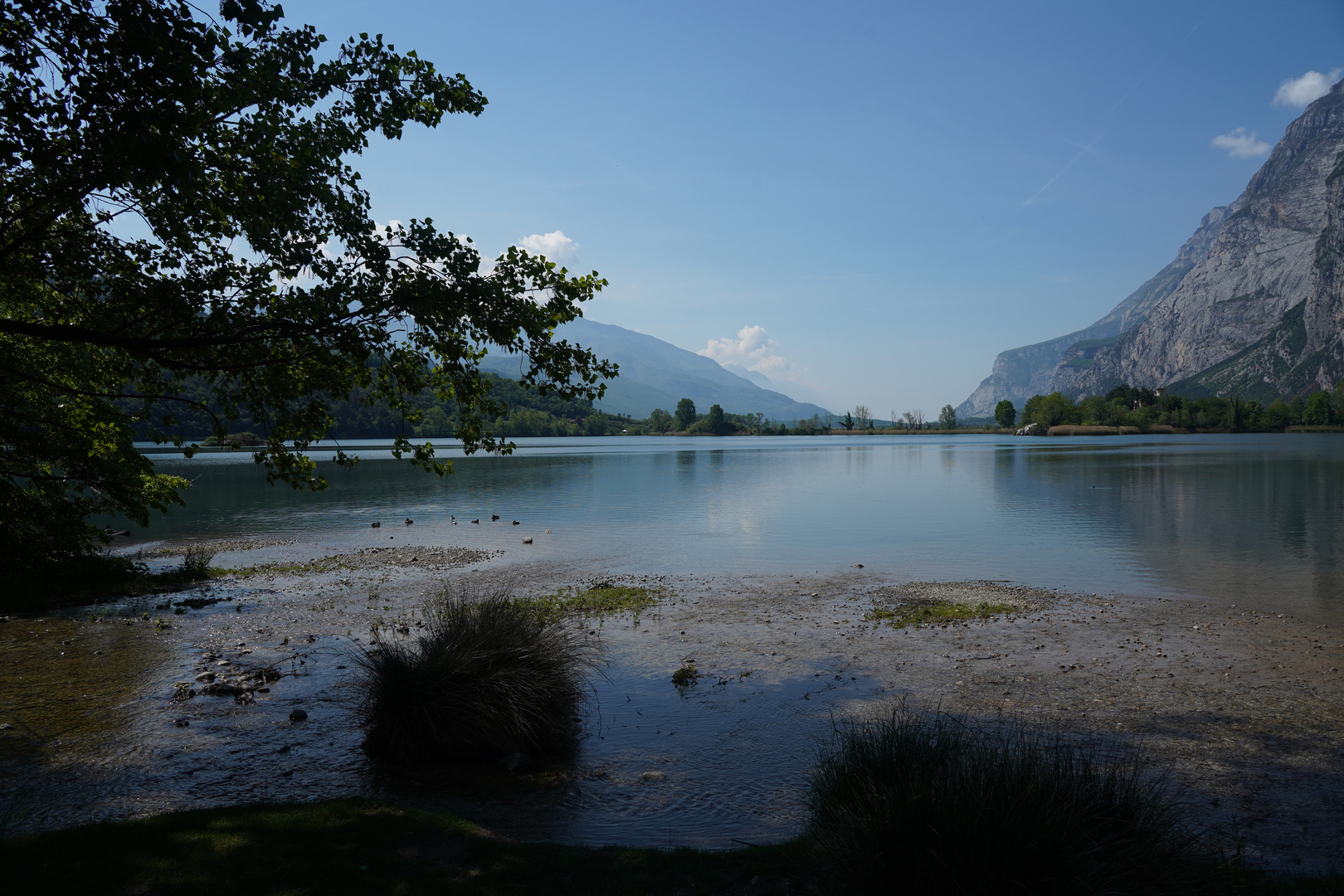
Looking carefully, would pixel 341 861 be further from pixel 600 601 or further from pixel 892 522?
pixel 892 522

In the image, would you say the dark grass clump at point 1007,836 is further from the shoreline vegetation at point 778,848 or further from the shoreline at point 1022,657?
the shoreline at point 1022,657

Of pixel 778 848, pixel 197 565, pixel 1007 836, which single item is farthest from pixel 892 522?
pixel 1007 836

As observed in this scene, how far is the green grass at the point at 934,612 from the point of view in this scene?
17578mm

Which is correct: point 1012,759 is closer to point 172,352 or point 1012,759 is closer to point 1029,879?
point 1029,879

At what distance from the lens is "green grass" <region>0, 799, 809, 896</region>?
6.08 m

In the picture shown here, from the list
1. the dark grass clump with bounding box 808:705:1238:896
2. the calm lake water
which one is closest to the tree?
the dark grass clump with bounding box 808:705:1238:896

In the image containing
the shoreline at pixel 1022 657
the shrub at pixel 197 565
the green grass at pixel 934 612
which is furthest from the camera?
the shrub at pixel 197 565

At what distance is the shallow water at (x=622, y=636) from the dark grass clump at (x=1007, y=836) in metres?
2.88

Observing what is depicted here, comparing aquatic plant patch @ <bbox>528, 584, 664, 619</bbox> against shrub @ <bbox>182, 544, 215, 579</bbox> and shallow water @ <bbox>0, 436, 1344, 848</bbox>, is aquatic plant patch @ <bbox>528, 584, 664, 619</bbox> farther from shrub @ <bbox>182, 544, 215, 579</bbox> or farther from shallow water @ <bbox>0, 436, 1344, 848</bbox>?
shrub @ <bbox>182, 544, 215, 579</bbox>

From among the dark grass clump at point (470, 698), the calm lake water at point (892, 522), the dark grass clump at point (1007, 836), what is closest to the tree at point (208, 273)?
the dark grass clump at point (470, 698)

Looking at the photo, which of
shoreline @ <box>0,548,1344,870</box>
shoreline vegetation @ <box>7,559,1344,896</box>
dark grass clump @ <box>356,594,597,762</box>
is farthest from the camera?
dark grass clump @ <box>356,594,597,762</box>

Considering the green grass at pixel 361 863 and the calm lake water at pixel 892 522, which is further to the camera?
the calm lake water at pixel 892 522

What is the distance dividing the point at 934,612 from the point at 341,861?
50.4ft

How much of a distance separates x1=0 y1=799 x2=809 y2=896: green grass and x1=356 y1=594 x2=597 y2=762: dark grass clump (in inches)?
91.0
